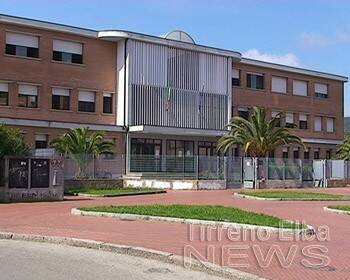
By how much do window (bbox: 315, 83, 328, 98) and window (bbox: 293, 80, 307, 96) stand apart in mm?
1888

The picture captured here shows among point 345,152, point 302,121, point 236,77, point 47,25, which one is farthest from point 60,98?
point 345,152

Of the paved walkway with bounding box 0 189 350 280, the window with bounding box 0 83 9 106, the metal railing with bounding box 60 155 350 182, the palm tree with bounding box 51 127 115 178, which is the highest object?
the window with bounding box 0 83 9 106

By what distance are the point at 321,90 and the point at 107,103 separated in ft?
87.2

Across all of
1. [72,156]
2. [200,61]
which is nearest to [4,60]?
[72,156]

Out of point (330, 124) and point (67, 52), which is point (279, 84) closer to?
point (330, 124)

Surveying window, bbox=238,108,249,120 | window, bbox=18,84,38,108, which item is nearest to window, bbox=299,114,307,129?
window, bbox=238,108,249,120

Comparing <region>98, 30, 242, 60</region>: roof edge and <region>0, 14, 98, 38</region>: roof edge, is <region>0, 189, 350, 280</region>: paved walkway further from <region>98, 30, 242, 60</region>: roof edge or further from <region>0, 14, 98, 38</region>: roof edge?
<region>98, 30, 242, 60</region>: roof edge

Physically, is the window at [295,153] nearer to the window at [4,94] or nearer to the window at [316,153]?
the window at [316,153]

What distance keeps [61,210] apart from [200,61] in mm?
31070

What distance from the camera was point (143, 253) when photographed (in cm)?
1175

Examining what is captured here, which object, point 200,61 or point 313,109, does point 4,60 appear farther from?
point 313,109

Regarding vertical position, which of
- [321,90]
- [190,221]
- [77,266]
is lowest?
[77,266]

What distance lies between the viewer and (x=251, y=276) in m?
9.40

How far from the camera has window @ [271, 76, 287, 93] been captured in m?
59.1
